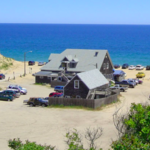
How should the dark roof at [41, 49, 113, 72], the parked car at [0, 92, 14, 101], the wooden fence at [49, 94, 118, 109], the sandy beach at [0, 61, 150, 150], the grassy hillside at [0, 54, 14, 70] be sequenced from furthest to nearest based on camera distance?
the grassy hillside at [0, 54, 14, 70], the dark roof at [41, 49, 113, 72], the parked car at [0, 92, 14, 101], the wooden fence at [49, 94, 118, 109], the sandy beach at [0, 61, 150, 150]

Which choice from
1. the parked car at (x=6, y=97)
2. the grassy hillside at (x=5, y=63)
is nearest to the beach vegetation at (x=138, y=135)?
the parked car at (x=6, y=97)

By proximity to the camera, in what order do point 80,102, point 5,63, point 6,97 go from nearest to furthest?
point 80,102, point 6,97, point 5,63

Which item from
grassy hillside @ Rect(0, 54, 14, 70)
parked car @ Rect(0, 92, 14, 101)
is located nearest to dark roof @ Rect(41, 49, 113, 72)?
parked car @ Rect(0, 92, 14, 101)

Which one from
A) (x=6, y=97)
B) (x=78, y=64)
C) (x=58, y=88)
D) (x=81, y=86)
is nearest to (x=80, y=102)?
(x=81, y=86)

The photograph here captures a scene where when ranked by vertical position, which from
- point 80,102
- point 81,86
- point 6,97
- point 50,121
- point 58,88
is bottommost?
point 58,88

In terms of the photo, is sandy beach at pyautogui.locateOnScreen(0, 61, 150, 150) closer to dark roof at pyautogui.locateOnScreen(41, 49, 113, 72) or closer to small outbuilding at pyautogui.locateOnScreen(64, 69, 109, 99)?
small outbuilding at pyautogui.locateOnScreen(64, 69, 109, 99)

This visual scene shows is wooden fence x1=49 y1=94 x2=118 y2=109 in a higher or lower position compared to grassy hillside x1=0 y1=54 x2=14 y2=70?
higher

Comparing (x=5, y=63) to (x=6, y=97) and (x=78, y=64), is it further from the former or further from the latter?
(x=6, y=97)

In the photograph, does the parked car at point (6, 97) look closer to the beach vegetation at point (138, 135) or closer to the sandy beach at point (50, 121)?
the sandy beach at point (50, 121)

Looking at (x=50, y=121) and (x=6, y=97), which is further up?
(x=50, y=121)

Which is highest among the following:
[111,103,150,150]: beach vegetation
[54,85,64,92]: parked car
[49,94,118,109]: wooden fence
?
[111,103,150,150]: beach vegetation

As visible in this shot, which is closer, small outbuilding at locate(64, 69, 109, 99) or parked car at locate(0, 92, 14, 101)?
small outbuilding at locate(64, 69, 109, 99)

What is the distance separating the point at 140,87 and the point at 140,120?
41259 millimetres

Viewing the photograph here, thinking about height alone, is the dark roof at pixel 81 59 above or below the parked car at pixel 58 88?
above
